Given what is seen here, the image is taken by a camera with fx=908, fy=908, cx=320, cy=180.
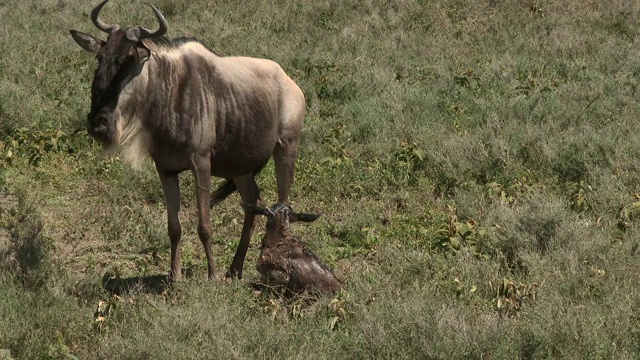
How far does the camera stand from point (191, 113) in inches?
269

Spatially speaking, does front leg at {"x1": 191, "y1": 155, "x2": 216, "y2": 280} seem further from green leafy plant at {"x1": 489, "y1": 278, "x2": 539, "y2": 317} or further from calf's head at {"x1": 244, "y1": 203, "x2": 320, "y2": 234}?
green leafy plant at {"x1": 489, "y1": 278, "x2": 539, "y2": 317}

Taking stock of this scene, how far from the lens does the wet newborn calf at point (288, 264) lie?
653 centimetres

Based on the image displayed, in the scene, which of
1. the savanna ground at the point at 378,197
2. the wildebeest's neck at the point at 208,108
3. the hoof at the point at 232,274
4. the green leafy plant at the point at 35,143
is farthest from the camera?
the green leafy plant at the point at 35,143

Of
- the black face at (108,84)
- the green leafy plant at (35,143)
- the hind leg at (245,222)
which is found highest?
the black face at (108,84)

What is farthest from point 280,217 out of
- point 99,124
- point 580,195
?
point 580,195

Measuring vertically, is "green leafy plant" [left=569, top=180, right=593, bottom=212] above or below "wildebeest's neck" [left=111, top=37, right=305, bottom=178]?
below

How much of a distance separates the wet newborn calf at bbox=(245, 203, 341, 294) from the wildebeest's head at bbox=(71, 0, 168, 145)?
4.38 ft

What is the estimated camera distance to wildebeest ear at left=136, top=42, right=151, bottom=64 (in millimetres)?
6492

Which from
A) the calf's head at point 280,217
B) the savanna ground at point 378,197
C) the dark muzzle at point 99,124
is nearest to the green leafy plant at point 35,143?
the savanna ground at point 378,197

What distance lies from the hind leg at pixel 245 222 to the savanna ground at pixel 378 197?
1.50ft

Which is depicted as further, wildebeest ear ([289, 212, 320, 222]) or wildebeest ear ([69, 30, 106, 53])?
wildebeest ear ([289, 212, 320, 222])

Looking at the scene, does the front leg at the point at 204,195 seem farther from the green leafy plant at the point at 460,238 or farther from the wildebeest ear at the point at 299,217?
the green leafy plant at the point at 460,238

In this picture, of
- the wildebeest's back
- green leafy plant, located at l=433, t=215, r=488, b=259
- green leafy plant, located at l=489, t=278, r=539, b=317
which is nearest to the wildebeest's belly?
the wildebeest's back

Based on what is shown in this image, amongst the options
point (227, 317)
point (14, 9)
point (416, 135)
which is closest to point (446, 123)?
point (416, 135)
